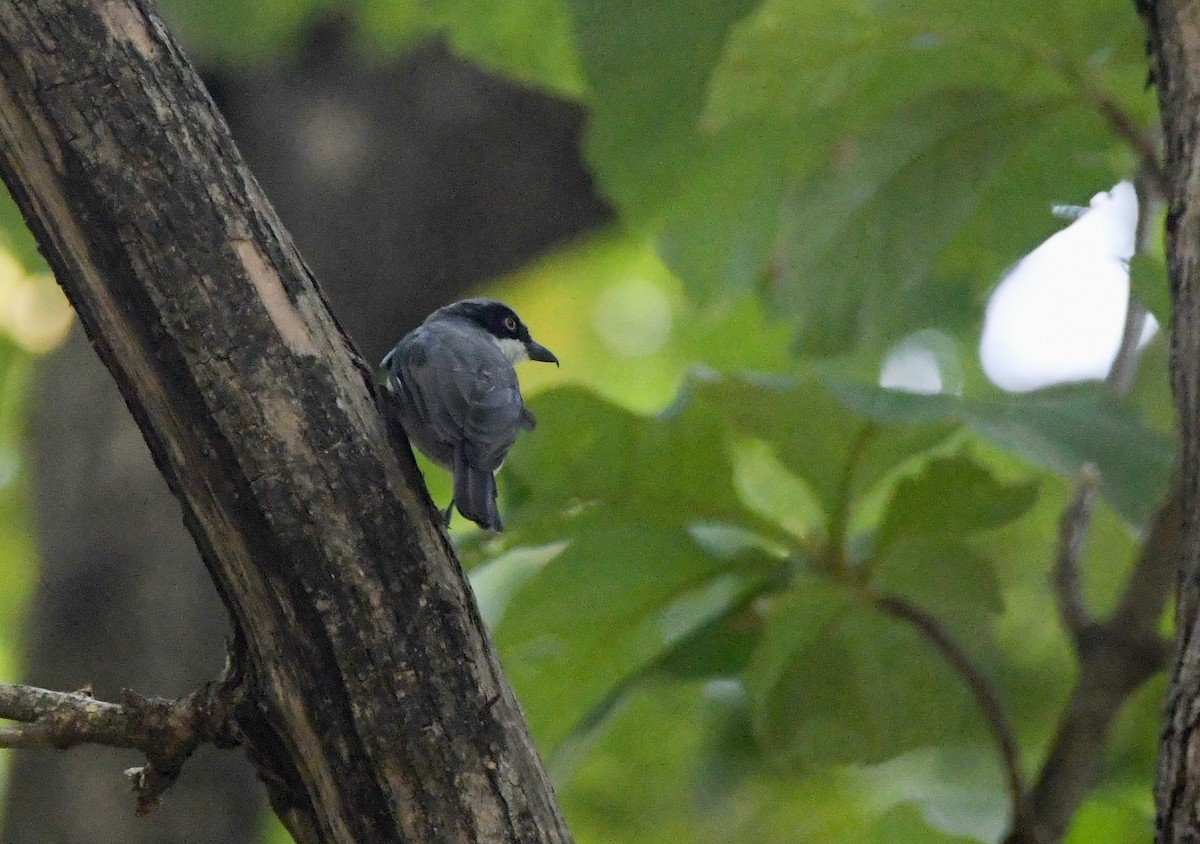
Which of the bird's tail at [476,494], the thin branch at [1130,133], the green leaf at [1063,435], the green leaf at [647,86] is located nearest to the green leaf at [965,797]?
the green leaf at [1063,435]

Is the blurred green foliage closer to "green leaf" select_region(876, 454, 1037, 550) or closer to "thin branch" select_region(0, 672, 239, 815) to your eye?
"green leaf" select_region(876, 454, 1037, 550)

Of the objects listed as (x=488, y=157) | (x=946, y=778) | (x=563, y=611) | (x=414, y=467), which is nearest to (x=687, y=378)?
(x=563, y=611)

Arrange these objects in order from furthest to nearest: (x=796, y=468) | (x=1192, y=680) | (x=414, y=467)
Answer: (x=796, y=468)
(x=414, y=467)
(x=1192, y=680)

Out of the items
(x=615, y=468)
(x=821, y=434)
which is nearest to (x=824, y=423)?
(x=821, y=434)

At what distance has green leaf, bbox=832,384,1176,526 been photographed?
2.35 metres

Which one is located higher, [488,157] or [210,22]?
[210,22]

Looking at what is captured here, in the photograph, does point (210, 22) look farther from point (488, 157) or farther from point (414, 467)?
point (414, 467)

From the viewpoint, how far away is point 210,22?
173 inches

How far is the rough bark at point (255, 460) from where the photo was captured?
1770 mm

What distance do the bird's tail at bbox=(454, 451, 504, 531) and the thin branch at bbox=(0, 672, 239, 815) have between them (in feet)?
2.38

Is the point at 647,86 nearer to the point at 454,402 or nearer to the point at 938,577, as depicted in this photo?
the point at 454,402

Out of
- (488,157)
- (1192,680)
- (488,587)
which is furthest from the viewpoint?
(488,157)

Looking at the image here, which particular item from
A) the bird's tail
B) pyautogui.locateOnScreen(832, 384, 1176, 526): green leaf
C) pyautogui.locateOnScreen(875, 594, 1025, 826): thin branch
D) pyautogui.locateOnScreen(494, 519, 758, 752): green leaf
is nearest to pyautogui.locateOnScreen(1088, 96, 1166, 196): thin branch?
pyautogui.locateOnScreen(832, 384, 1176, 526): green leaf

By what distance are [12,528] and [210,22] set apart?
10.4 feet
